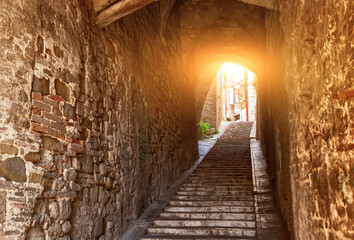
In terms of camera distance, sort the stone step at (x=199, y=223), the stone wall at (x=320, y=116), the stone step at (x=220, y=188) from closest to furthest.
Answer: the stone wall at (x=320, y=116)
the stone step at (x=199, y=223)
the stone step at (x=220, y=188)

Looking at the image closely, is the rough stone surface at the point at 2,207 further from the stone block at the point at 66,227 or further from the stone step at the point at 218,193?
the stone step at the point at 218,193

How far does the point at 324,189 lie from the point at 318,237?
0.38m

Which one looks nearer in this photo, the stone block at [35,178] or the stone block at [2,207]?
the stone block at [2,207]

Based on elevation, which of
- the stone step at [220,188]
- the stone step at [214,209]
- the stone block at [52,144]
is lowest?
the stone step at [214,209]

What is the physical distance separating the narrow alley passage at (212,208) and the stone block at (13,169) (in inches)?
81.0

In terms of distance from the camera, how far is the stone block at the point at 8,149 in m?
2.12

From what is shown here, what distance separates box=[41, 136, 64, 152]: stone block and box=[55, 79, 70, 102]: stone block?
0.40m

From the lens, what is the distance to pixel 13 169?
2.18 m

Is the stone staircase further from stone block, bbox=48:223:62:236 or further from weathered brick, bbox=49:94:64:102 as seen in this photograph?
weathered brick, bbox=49:94:64:102

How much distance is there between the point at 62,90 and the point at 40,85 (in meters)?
0.31

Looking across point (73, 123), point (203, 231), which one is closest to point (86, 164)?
point (73, 123)

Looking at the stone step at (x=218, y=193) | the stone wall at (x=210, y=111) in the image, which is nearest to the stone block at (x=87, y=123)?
the stone step at (x=218, y=193)

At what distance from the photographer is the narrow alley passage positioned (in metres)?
4.09

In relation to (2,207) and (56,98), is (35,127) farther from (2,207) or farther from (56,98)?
(2,207)
